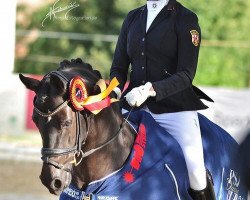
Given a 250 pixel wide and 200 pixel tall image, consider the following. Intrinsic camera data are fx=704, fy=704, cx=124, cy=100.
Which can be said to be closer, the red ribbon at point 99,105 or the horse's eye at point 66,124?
the horse's eye at point 66,124

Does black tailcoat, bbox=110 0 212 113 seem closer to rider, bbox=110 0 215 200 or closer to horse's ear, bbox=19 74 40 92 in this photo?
rider, bbox=110 0 215 200

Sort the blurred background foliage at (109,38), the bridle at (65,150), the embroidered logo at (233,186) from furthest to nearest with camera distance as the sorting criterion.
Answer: the blurred background foliage at (109,38), the embroidered logo at (233,186), the bridle at (65,150)

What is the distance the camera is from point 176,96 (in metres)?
4.66

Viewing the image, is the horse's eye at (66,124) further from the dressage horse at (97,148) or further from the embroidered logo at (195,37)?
the embroidered logo at (195,37)

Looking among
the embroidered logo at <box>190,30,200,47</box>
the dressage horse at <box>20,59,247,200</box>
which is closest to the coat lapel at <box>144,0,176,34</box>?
the embroidered logo at <box>190,30,200,47</box>

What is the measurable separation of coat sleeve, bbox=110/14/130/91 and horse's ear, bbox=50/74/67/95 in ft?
3.14

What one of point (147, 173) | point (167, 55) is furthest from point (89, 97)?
point (167, 55)

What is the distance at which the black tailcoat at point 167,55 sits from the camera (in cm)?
450

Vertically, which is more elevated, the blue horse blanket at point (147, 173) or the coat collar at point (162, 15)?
the coat collar at point (162, 15)

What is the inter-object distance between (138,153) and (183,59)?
677 mm

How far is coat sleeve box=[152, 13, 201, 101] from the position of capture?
14.6 ft

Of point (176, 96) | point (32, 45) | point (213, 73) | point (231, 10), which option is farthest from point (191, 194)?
point (32, 45)

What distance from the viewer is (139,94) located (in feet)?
13.9

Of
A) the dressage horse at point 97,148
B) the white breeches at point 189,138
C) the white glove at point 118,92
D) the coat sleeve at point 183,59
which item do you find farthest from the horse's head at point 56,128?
the white breeches at point 189,138
